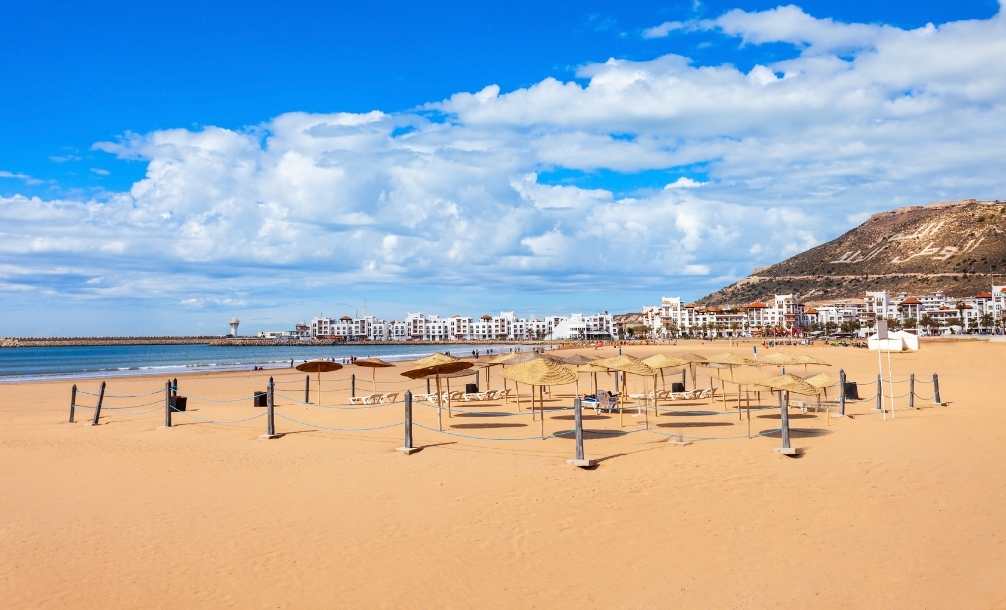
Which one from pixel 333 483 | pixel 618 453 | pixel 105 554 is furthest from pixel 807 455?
pixel 105 554

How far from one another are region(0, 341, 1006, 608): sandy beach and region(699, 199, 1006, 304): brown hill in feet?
369

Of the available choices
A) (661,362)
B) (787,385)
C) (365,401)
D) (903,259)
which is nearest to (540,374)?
(787,385)

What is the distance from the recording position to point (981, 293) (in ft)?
330

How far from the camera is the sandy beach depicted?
6.75 metres

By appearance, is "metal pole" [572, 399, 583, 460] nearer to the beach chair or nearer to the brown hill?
the beach chair

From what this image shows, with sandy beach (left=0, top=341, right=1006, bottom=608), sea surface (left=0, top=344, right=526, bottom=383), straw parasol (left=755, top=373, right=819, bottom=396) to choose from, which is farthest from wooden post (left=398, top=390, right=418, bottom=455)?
sea surface (left=0, top=344, right=526, bottom=383)

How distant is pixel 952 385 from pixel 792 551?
67.9 feet

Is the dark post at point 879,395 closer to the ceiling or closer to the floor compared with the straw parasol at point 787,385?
closer to the floor

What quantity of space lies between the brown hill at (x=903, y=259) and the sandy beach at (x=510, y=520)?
369 ft

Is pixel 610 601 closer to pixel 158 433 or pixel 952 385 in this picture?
pixel 158 433

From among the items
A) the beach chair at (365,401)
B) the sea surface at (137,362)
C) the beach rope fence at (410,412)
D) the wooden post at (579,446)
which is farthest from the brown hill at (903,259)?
the wooden post at (579,446)

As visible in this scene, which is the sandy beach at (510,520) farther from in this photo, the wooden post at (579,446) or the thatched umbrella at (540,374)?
the thatched umbrella at (540,374)

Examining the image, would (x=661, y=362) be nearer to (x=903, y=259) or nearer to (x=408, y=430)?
(x=408, y=430)

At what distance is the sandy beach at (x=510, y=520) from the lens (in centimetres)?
675
